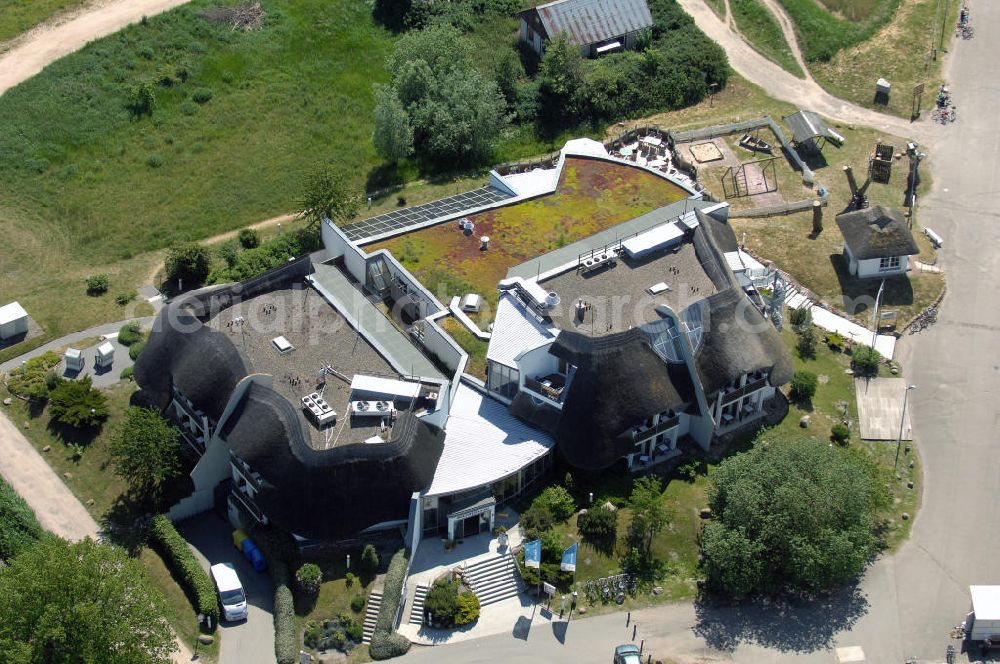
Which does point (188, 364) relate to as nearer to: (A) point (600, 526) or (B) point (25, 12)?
(A) point (600, 526)

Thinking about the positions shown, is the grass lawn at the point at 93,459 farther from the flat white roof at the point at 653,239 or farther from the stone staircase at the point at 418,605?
the flat white roof at the point at 653,239

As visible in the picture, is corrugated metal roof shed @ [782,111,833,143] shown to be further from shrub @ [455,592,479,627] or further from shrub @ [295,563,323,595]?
shrub @ [295,563,323,595]

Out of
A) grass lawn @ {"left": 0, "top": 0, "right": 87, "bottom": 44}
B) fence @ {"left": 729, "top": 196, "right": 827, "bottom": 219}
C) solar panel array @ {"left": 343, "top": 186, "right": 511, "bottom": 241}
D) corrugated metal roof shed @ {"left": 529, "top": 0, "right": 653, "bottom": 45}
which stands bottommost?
fence @ {"left": 729, "top": 196, "right": 827, "bottom": 219}

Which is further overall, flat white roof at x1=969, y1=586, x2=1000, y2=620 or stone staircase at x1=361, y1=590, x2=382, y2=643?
stone staircase at x1=361, y1=590, x2=382, y2=643

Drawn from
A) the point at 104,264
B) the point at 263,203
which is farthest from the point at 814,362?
the point at 104,264

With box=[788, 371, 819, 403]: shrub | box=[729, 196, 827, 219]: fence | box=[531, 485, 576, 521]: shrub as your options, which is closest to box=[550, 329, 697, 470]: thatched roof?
box=[531, 485, 576, 521]: shrub

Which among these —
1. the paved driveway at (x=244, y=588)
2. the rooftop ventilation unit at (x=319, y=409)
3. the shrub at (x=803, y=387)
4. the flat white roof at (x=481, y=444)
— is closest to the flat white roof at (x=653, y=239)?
the shrub at (x=803, y=387)

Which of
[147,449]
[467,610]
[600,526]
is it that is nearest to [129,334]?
[147,449]

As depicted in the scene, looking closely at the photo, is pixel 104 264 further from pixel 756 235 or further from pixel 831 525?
pixel 831 525
